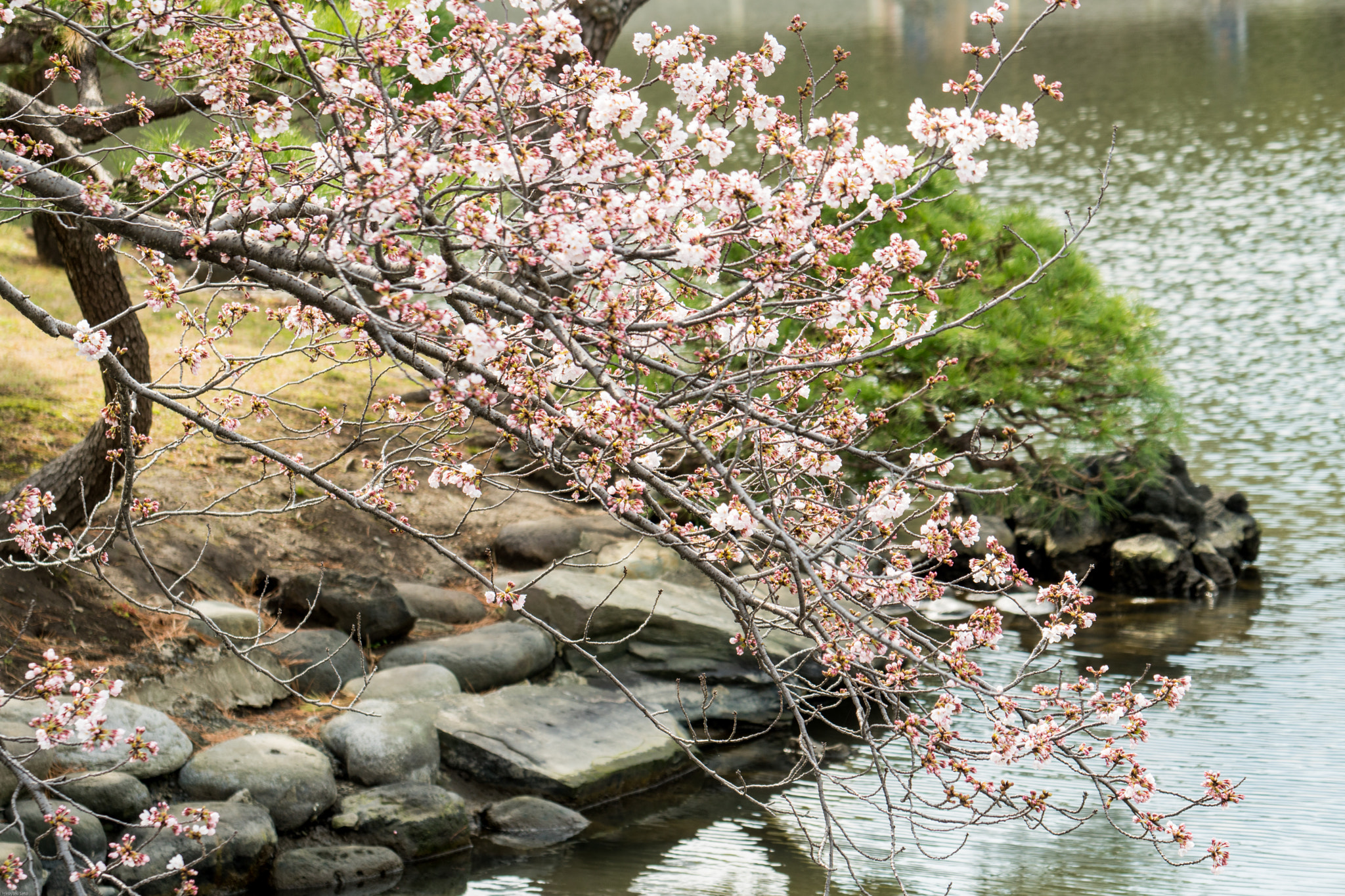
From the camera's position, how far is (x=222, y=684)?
24.0ft

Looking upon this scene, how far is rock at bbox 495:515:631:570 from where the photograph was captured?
9172 millimetres

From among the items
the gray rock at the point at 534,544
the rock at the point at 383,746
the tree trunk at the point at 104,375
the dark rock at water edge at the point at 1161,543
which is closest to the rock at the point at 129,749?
the rock at the point at 383,746

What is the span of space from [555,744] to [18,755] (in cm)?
272

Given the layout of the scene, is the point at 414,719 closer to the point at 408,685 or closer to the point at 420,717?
the point at 420,717

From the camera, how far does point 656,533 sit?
3885mm

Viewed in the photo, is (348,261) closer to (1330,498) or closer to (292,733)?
(292,733)

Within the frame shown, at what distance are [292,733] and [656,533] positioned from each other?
159 inches

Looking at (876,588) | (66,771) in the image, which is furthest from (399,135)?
(66,771)

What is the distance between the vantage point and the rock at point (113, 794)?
19.4ft

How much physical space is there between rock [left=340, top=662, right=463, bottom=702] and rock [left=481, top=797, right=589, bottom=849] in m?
0.83

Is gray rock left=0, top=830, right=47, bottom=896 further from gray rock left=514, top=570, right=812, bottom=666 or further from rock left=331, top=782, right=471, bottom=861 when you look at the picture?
gray rock left=514, top=570, right=812, bottom=666

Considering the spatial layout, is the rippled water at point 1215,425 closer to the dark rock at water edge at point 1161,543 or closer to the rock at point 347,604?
the dark rock at water edge at point 1161,543

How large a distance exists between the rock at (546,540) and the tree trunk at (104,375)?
2.65 metres

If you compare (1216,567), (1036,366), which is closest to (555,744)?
(1036,366)
